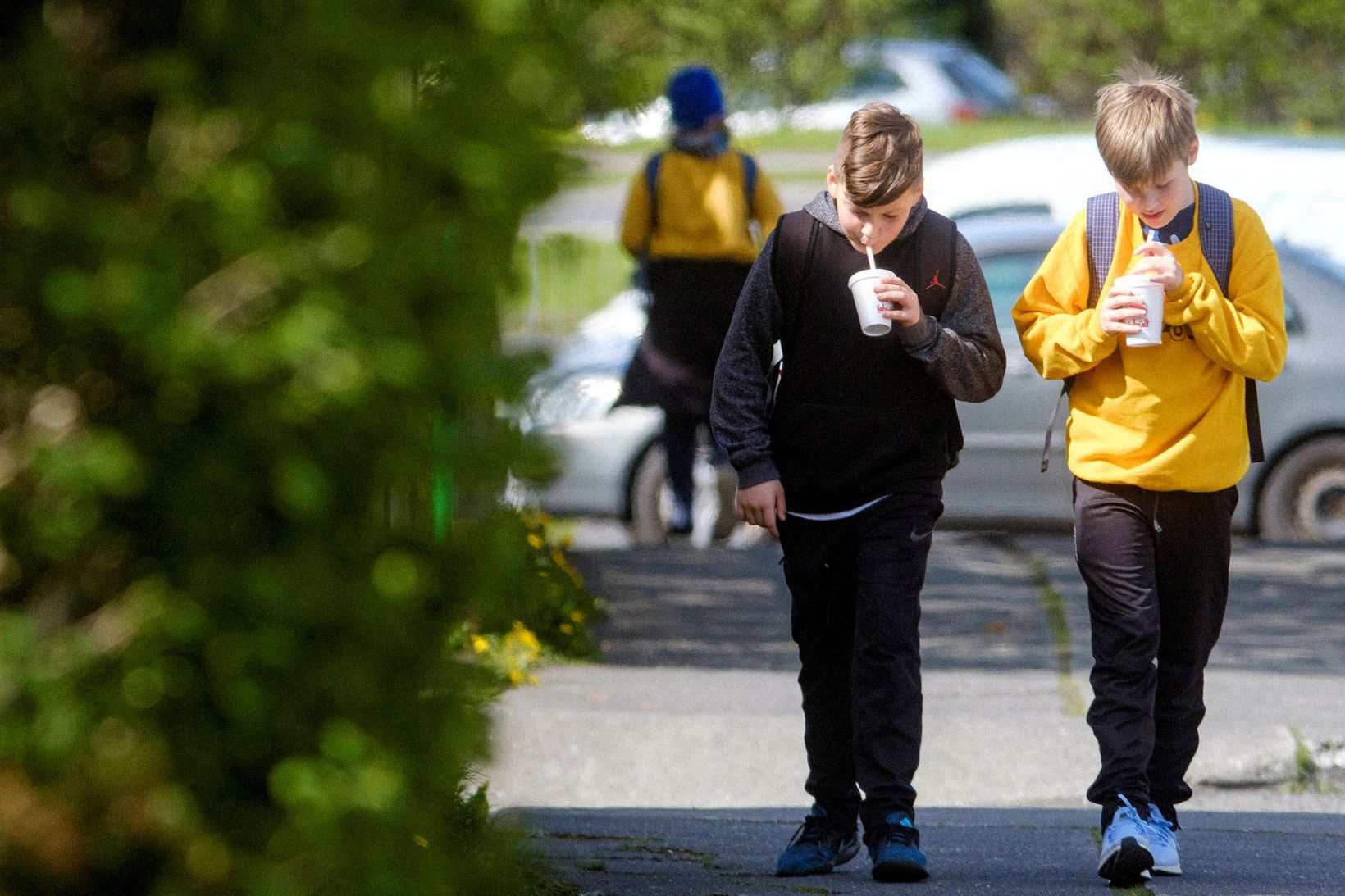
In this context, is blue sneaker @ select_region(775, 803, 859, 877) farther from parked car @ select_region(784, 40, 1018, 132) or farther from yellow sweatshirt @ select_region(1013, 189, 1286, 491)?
parked car @ select_region(784, 40, 1018, 132)

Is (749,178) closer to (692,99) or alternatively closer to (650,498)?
(692,99)

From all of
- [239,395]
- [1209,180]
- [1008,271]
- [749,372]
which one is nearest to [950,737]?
[749,372]

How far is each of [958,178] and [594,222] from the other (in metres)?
8.17

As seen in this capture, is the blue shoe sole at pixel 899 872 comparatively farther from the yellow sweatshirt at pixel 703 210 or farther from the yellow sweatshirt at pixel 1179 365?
the yellow sweatshirt at pixel 703 210

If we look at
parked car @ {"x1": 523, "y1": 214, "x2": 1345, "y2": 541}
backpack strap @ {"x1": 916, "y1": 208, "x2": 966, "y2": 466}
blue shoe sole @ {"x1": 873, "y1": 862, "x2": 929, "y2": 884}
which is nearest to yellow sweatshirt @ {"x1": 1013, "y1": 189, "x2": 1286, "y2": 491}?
backpack strap @ {"x1": 916, "y1": 208, "x2": 966, "y2": 466}

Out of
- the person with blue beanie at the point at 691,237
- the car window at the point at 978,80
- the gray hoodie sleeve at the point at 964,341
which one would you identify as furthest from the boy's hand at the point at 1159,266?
the car window at the point at 978,80

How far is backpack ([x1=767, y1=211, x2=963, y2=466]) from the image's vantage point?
394cm

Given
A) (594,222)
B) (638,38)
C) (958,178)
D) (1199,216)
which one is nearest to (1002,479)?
(958,178)

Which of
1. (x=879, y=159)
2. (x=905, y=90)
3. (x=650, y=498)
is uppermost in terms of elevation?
(x=879, y=159)

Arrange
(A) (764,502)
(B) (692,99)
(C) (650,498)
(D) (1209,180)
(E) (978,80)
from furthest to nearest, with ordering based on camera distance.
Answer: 1. (E) (978,80)
2. (D) (1209,180)
3. (C) (650,498)
4. (B) (692,99)
5. (A) (764,502)

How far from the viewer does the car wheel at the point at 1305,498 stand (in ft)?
29.0

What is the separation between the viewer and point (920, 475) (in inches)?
155

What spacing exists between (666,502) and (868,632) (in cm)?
567

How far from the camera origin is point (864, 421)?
12.8ft
